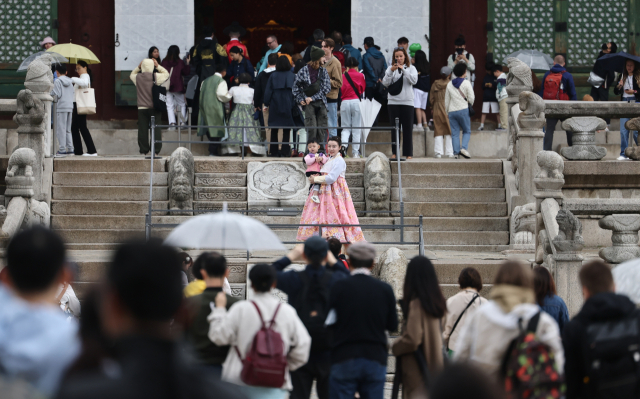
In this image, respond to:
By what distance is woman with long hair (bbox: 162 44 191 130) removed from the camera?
16.7 metres

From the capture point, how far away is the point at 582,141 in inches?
517

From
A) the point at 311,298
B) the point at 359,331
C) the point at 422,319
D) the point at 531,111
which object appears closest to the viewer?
the point at 359,331

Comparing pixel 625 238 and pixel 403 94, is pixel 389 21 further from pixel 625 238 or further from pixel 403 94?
pixel 625 238

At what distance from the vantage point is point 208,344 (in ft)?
18.6

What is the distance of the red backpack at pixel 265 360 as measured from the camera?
5.40 meters

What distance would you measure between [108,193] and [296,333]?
8.86 metres

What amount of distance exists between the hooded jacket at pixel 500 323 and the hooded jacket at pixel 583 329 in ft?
0.47

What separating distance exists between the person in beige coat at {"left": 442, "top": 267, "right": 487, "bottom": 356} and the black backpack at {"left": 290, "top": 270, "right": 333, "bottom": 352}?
40.9 inches

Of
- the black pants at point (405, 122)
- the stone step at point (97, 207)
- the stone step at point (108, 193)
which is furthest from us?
the black pants at point (405, 122)

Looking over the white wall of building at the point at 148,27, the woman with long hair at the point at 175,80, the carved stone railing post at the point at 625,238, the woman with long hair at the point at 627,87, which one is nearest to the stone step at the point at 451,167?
the woman with long hair at the point at 627,87

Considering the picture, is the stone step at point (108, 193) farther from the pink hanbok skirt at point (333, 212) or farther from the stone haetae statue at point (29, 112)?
the pink hanbok skirt at point (333, 212)

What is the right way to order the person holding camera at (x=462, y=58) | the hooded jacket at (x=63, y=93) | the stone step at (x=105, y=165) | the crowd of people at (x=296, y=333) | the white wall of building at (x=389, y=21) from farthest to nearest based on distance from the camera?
the white wall of building at (x=389, y=21)
the person holding camera at (x=462, y=58)
the hooded jacket at (x=63, y=93)
the stone step at (x=105, y=165)
the crowd of people at (x=296, y=333)

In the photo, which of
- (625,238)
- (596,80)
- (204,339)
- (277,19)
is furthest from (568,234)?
(277,19)

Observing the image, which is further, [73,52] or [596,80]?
[73,52]
